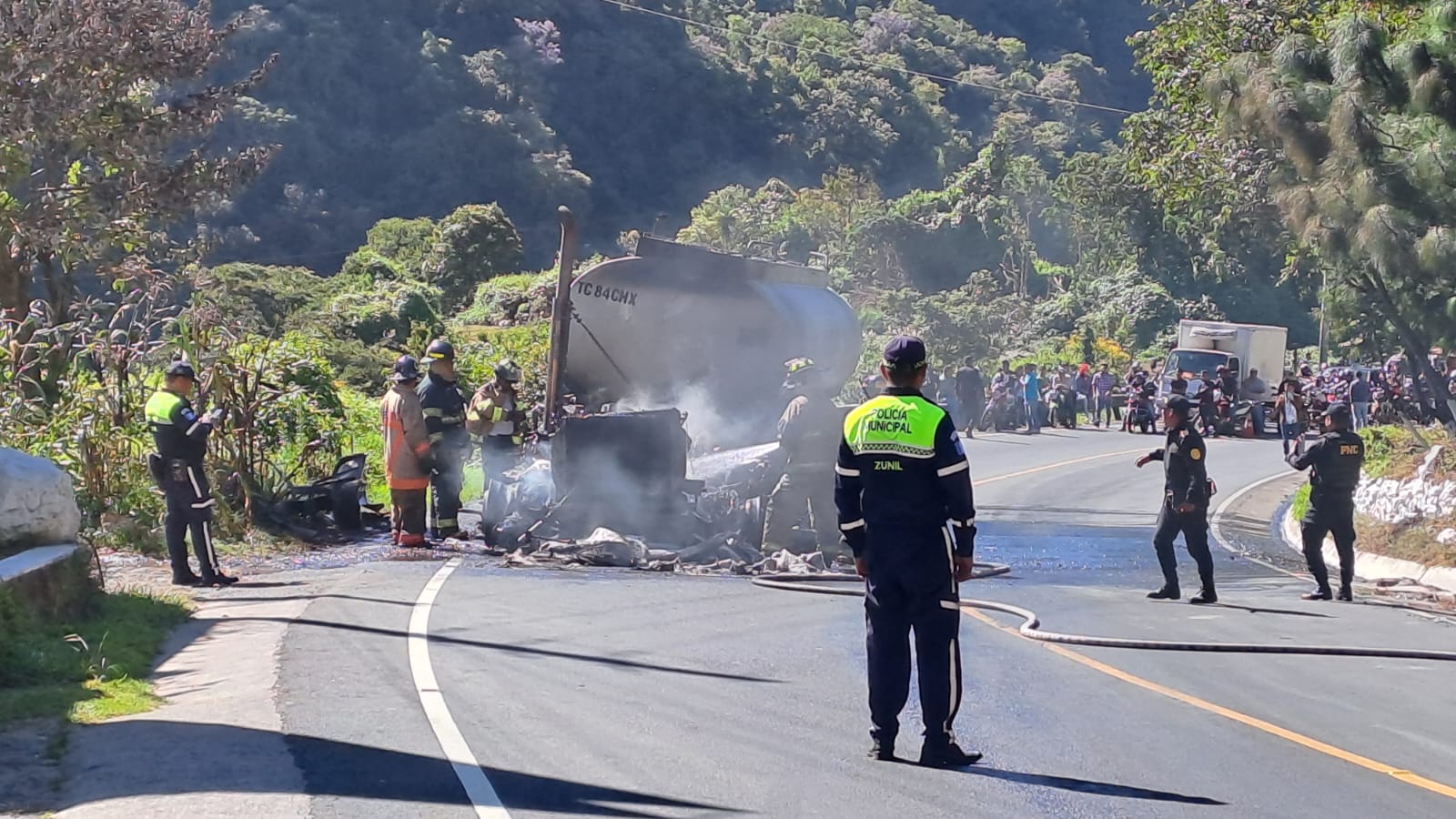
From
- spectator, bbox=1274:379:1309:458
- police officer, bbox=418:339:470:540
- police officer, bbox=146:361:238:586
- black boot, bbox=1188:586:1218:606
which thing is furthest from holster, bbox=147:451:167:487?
spectator, bbox=1274:379:1309:458

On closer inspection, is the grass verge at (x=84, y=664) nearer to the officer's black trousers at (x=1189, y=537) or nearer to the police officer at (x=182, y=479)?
the police officer at (x=182, y=479)

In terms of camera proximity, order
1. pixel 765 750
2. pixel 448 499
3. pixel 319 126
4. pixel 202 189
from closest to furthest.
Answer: pixel 765 750, pixel 448 499, pixel 202 189, pixel 319 126

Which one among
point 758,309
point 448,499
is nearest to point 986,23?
point 758,309

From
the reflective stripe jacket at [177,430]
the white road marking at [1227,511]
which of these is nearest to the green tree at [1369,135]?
the white road marking at [1227,511]

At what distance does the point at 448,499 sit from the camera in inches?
621

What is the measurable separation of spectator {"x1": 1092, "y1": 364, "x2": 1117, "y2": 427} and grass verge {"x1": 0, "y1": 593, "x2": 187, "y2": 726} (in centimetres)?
3483

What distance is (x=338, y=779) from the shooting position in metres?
6.90

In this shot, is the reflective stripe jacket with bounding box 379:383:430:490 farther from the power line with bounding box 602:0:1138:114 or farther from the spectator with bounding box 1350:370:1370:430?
the power line with bounding box 602:0:1138:114

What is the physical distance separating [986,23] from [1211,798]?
130m

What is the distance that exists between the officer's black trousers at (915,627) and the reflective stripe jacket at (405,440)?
8.15m

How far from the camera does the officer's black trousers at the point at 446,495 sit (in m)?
15.6

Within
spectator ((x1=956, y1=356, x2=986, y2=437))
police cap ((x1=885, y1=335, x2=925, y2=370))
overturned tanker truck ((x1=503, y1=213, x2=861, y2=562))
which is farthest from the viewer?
spectator ((x1=956, y1=356, x2=986, y2=437))

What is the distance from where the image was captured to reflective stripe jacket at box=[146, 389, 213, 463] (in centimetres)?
1285

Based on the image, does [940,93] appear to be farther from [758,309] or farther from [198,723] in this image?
[198,723]
